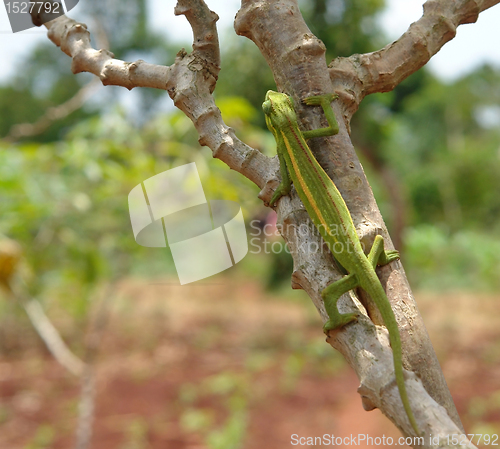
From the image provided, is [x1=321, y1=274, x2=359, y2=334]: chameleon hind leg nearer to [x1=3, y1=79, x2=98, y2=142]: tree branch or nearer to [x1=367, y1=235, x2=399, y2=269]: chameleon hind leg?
[x1=367, y1=235, x2=399, y2=269]: chameleon hind leg

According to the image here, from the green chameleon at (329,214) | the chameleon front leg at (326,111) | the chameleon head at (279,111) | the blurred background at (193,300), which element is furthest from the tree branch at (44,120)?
the chameleon front leg at (326,111)

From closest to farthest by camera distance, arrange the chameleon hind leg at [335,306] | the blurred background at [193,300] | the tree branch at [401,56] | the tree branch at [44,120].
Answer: the chameleon hind leg at [335,306] → the tree branch at [401,56] → the tree branch at [44,120] → the blurred background at [193,300]

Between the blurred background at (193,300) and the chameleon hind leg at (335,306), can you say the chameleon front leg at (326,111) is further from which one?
the blurred background at (193,300)

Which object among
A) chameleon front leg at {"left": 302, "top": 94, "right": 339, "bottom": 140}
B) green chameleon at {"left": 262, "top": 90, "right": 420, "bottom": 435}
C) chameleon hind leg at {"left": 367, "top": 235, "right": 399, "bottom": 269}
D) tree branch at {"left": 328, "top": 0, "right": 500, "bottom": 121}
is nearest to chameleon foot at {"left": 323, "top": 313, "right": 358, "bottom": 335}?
green chameleon at {"left": 262, "top": 90, "right": 420, "bottom": 435}

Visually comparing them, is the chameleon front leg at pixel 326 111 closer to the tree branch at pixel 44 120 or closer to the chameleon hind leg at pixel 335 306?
the chameleon hind leg at pixel 335 306

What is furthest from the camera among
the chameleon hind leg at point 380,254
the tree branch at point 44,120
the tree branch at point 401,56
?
the tree branch at point 44,120

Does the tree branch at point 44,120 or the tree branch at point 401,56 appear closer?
the tree branch at point 401,56

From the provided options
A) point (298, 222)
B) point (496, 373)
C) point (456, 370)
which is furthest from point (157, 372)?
point (298, 222)

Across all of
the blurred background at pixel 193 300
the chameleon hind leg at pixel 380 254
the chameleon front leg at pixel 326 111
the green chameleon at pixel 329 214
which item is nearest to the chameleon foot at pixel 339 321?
the green chameleon at pixel 329 214

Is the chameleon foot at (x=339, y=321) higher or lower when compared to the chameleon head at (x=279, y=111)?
lower
